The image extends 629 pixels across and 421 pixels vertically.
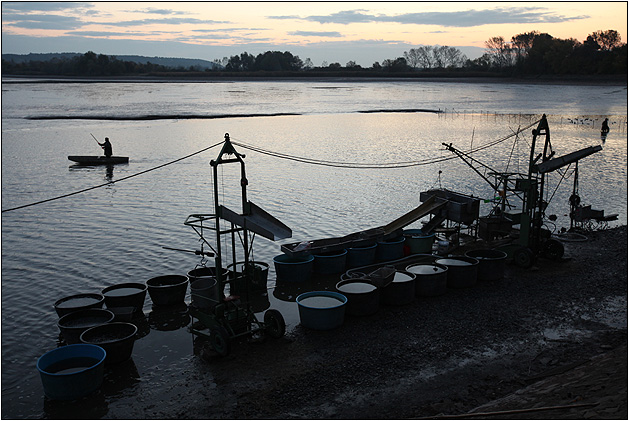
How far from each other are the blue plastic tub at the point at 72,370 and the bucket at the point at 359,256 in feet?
28.0

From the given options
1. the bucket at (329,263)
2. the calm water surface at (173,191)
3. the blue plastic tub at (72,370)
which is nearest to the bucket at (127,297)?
the calm water surface at (173,191)

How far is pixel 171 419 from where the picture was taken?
30.6ft

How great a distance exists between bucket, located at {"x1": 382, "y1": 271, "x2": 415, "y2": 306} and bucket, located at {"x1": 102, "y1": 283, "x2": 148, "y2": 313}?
6.27 meters

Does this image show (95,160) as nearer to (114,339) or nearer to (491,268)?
(114,339)

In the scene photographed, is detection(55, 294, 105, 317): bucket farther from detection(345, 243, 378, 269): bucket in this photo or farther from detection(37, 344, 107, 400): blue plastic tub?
detection(345, 243, 378, 269): bucket

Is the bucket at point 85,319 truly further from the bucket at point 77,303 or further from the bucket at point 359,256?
the bucket at point 359,256

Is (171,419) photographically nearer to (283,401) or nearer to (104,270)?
(283,401)

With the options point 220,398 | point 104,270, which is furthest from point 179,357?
point 104,270

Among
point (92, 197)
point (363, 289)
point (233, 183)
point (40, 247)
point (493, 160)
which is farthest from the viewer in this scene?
point (493, 160)

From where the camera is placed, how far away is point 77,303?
43.9ft

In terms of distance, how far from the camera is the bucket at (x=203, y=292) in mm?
13562

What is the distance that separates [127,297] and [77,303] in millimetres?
1261

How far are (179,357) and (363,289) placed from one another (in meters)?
5.00

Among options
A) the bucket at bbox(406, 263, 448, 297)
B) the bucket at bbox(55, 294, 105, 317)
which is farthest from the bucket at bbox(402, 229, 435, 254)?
the bucket at bbox(55, 294, 105, 317)
